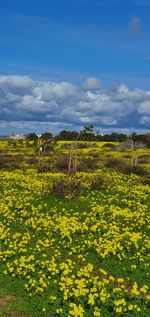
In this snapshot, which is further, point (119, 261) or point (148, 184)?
point (148, 184)

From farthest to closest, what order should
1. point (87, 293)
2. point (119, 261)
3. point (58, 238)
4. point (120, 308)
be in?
point (58, 238) < point (119, 261) < point (87, 293) < point (120, 308)

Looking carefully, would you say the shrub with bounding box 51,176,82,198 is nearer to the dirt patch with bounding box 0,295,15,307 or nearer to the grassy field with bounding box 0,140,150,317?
the grassy field with bounding box 0,140,150,317

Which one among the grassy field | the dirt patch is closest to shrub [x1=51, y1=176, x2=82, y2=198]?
the grassy field

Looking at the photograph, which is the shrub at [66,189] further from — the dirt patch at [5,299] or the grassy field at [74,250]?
the dirt patch at [5,299]

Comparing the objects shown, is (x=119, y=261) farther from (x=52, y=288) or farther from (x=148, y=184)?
(x=148, y=184)

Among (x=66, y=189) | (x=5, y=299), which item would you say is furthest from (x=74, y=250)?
(x=66, y=189)

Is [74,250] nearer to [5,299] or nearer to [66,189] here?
[5,299]

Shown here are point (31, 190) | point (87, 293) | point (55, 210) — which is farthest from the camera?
point (31, 190)

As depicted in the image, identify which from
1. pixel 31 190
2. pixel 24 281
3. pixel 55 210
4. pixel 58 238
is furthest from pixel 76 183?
pixel 24 281

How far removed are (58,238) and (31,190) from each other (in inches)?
480

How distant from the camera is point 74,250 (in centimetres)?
1819

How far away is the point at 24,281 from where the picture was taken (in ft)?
50.4

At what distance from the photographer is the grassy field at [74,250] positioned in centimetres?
1354

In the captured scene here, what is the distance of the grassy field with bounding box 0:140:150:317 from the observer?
44.4 ft
